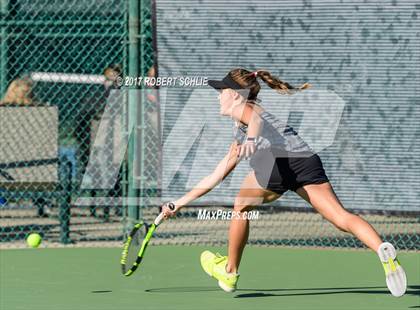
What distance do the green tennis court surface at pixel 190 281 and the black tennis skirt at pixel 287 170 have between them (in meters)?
0.80

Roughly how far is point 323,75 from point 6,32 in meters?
3.75

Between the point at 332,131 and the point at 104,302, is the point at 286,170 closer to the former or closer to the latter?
the point at 104,302

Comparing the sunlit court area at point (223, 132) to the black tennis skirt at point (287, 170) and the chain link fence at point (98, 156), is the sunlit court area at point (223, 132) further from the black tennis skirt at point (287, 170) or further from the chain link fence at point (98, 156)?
the black tennis skirt at point (287, 170)

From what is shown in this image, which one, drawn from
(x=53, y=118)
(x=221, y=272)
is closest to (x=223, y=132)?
(x=53, y=118)

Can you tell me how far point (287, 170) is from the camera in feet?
23.4

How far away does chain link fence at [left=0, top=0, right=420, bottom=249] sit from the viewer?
10.8 metres

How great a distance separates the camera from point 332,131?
34.2ft

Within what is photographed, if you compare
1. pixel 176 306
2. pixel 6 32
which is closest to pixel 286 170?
pixel 176 306

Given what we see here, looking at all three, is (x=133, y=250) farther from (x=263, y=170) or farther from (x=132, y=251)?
(x=263, y=170)

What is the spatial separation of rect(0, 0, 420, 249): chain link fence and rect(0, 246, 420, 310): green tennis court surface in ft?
2.25

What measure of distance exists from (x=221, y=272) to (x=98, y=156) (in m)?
5.42

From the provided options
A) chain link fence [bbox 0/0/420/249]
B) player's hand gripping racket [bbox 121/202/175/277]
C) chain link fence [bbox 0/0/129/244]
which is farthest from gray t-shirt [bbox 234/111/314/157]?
chain link fence [bbox 0/0/129/244]

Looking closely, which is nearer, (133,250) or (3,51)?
(133,250)

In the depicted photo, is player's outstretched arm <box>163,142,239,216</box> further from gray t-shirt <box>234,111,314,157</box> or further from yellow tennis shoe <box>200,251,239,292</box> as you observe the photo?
yellow tennis shoe <box>200,251,239,292</box>
